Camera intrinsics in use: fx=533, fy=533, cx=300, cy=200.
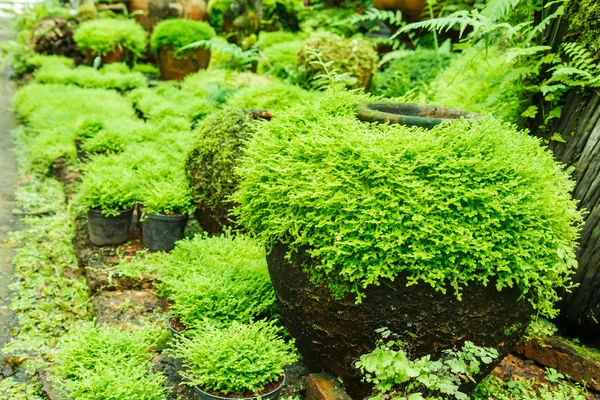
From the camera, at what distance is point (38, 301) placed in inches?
143

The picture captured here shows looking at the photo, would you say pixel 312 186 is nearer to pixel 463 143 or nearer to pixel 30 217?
pixel 463 143

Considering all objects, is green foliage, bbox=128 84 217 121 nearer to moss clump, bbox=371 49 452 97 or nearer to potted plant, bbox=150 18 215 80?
potted plant, bbox=150 18 215 80

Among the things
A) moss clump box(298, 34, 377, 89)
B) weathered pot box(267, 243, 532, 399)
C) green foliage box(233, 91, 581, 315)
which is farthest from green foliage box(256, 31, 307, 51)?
weathered pot box(267, 243, 532, 399)

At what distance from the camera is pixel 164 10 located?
1159 cm

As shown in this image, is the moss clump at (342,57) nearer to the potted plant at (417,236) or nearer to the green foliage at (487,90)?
the green foliage at (487,90)

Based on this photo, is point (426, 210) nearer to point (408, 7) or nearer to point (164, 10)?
point (408, 7)

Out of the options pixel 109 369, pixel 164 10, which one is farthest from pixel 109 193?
pixel 164 10

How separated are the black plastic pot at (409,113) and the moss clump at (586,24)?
3.06ft

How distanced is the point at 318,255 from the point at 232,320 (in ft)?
2.28

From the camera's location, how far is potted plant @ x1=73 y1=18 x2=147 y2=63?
1012 cm

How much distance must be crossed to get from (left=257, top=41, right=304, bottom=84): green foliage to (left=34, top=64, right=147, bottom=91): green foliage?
2493 millimetres

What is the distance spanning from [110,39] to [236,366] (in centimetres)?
950

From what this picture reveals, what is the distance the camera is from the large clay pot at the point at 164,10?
37.5 feet

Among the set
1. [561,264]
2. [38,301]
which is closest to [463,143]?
[561,264]
